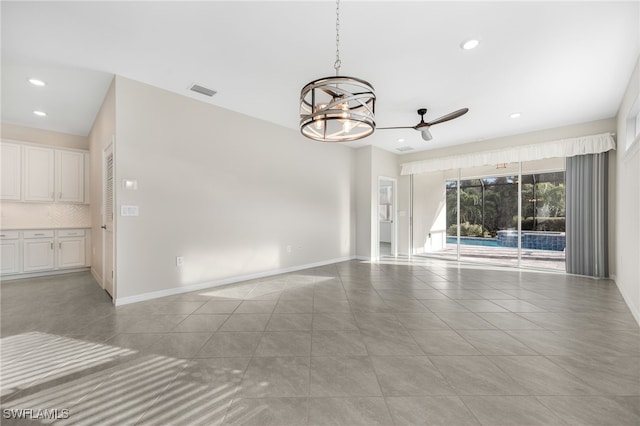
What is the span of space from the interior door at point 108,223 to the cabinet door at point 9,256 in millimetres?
2170

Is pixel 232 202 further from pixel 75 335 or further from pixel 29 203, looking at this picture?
pixel 29 203

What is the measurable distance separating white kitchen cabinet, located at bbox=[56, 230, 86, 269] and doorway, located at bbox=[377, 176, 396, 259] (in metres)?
6.61

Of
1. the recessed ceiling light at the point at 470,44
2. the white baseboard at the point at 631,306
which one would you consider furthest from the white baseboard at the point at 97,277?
the white baseboard at the point at 631,306

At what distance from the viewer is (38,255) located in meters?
4.81

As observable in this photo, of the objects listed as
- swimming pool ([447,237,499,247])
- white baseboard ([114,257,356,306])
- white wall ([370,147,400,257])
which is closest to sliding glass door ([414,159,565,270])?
swimming pool ([447,237,499,247])

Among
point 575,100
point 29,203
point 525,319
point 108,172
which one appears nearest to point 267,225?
point 108,172

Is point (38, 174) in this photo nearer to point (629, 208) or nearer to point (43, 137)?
point (43, 137)

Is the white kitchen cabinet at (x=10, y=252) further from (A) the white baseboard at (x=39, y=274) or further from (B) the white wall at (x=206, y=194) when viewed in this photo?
(B) the white wall at (x=206, y=194)

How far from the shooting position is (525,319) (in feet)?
9.47

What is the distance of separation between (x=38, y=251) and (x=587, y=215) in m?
10.2

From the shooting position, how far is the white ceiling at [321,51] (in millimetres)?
2264

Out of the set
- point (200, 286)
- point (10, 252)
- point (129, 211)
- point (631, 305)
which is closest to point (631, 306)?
point (631, 305)

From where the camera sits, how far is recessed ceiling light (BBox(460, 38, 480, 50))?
2645mm

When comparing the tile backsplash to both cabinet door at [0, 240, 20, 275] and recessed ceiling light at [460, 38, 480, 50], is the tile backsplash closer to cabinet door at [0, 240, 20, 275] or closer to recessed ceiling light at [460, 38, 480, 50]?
cabinet door at [0, 240, 20, 275]
